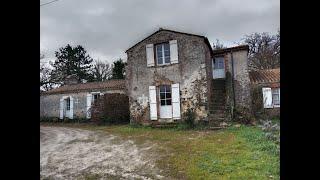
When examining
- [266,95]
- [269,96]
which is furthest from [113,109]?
[269,96]

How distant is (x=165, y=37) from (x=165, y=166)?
8.65 m

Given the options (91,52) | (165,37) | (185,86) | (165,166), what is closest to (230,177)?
(165,166)

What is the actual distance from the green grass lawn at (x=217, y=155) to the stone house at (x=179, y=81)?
239 centimetres

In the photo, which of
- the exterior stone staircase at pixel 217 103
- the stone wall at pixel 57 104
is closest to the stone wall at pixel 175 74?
the exterior stone staircase at pixel 217 103

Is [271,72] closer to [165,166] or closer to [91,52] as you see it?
[165,166]

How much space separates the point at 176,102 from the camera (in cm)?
1377

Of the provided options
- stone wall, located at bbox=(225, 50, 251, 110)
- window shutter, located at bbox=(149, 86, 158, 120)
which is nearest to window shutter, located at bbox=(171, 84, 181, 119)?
window shutter, located at bbox=(149, 86, 158, 120)

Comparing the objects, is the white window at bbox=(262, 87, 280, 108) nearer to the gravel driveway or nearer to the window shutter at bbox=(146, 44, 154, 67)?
the window shutter at bbox=(146, 44, 154, 67)

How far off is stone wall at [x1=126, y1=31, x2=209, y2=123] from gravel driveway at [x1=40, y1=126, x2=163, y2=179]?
12.4 feet

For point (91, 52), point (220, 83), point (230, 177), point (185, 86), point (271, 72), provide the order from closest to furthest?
1. point (230, 177)
2. point (185, 86)
3. point (220, 83)
4. point (271, 72)
5. point (91, 52)

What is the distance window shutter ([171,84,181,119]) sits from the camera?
1374 cm

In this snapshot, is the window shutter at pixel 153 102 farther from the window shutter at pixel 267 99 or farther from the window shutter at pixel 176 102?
the window shutter at pixel 267 99
